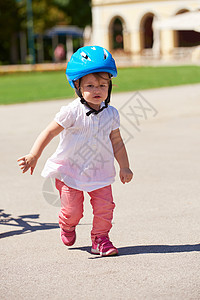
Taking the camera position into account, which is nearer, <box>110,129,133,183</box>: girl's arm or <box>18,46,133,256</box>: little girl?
<box>18,46,133,256</box>: little girl

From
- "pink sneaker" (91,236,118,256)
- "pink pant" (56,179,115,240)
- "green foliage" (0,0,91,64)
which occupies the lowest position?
"pink sneaker" (91,236,118,256)

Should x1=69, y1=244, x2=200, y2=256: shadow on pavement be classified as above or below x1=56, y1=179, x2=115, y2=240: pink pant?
below

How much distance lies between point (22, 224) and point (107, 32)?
47.1m

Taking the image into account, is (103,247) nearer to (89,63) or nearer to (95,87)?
(95,87)

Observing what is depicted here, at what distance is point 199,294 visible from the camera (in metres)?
3.34

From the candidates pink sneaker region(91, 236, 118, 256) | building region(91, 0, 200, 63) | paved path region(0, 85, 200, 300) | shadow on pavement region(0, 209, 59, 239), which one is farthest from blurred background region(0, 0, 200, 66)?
pink sneaker region(91, 236, 118, 256)

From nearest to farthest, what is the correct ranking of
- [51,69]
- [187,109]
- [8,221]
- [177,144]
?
[8,221]
[177,144]
[187,109]
[51,69]

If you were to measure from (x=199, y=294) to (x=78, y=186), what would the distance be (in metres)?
1.19

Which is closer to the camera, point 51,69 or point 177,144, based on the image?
point 177,144

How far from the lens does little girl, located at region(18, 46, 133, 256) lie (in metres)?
4.02

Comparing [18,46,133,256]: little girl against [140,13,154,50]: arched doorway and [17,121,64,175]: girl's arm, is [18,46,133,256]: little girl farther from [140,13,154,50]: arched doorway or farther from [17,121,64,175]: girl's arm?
[140,13,154,50]: arched doorway

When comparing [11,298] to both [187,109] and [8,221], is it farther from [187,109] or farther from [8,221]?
[187,109]

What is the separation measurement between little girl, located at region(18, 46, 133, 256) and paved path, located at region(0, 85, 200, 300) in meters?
0.27

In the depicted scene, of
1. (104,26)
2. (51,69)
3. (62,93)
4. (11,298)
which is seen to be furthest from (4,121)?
(104,26)
